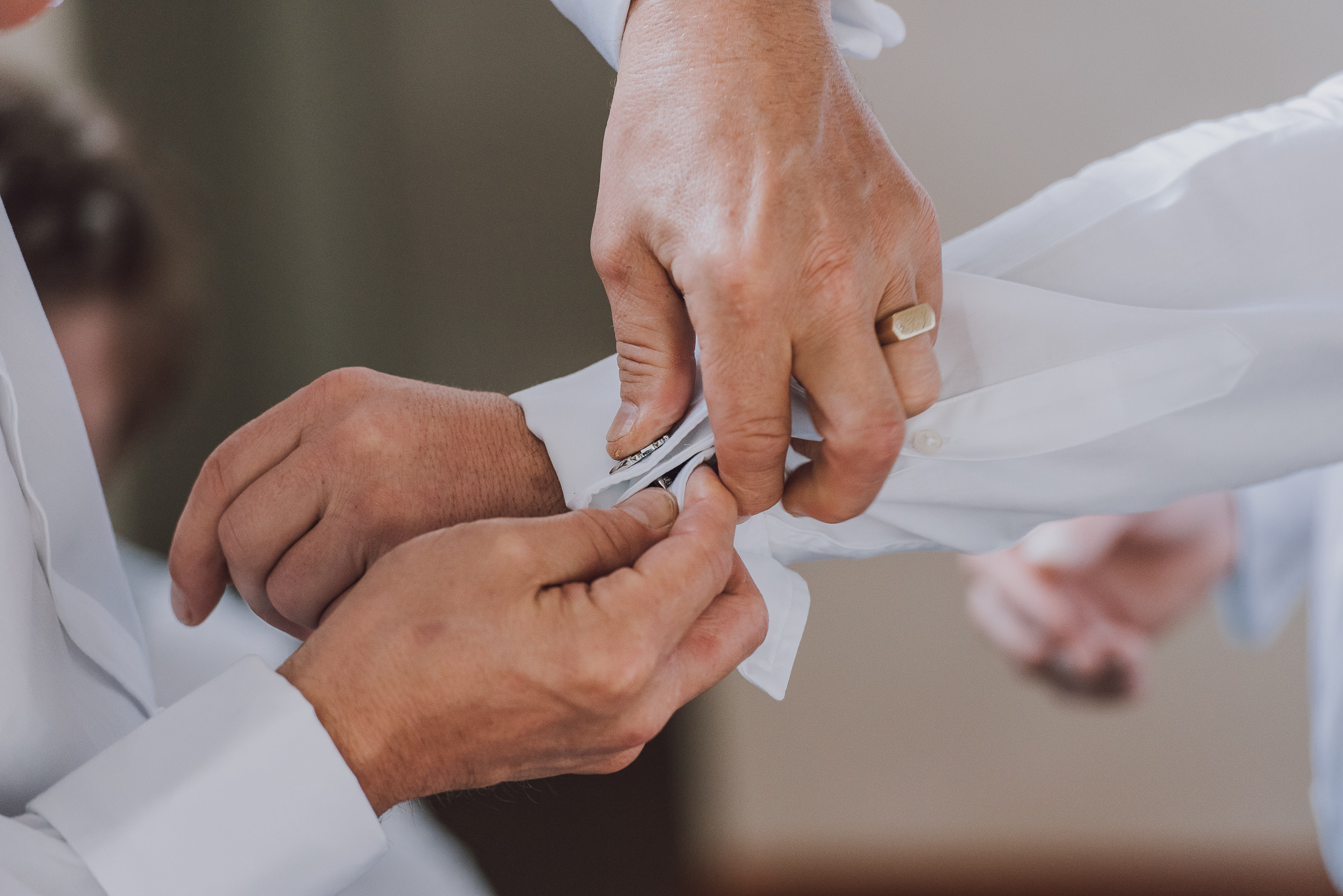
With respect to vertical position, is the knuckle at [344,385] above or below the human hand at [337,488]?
above

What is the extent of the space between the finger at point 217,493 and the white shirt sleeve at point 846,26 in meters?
0.32

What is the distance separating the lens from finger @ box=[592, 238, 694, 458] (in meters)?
0.43

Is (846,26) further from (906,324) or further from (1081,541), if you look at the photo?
(1081,541)

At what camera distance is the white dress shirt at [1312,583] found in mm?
794

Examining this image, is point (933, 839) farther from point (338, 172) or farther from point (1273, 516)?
point (338, 172)

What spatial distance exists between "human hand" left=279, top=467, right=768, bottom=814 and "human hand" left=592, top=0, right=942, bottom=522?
80 mm

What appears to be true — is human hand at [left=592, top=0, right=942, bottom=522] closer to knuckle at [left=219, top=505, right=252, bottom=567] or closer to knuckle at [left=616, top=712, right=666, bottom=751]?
knuckle at [left=616, top=712, right=666, bottom=751]

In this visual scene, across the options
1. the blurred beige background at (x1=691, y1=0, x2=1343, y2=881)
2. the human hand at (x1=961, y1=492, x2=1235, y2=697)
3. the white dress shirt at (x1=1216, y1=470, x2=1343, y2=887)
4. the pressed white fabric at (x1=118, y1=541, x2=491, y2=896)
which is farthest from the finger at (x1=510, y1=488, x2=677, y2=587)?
the blurred beige background at (x1=691, y1=0, x2=1343, y2=881)

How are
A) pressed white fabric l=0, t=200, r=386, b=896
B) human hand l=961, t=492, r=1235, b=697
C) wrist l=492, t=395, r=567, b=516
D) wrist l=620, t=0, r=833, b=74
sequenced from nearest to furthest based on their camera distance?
pressed white fabric l=0, t=200, r=386, b=896, wrist l=620, t=0, r=833, b=74, wrist l=492, t=395, r=567, b=516, human hand l=961, t=492, r=1235, b=697

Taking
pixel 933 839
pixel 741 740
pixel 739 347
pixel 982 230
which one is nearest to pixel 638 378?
pixel 739 347

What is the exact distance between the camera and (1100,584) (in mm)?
1121

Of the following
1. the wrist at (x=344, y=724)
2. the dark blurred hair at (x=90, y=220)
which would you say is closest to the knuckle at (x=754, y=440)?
the wrist at (x=344, y=724)

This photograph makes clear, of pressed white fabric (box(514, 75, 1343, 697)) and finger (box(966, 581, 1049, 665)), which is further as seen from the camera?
finger (box(966, 581, 1049, 665))

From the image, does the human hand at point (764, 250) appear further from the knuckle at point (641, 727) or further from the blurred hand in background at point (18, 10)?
the blurred hand in background at point (18, 10)
